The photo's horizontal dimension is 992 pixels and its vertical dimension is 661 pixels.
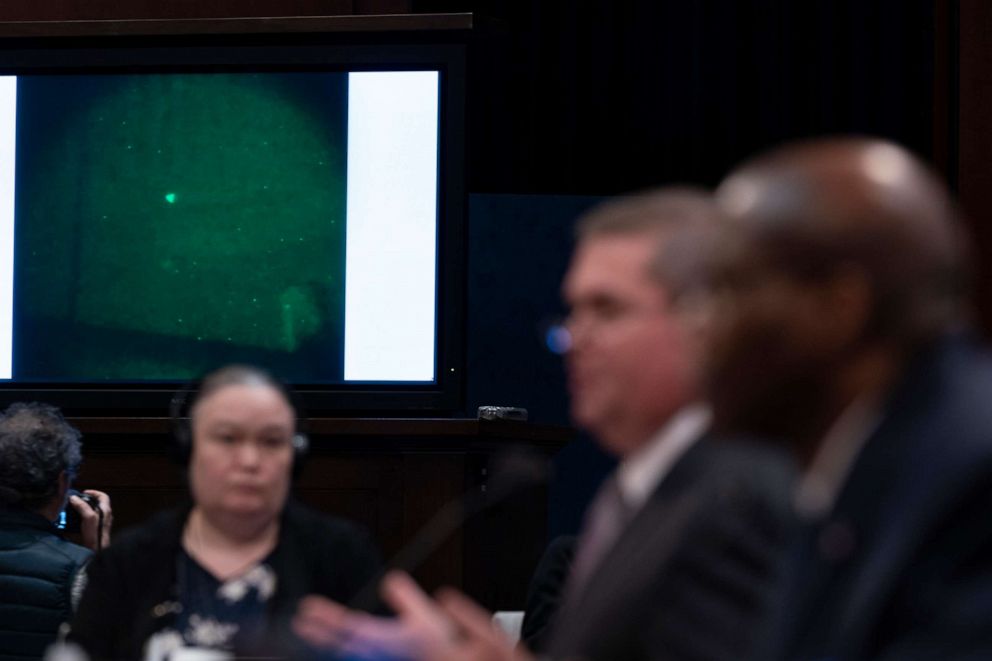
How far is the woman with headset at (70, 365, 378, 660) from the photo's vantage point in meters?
2.64

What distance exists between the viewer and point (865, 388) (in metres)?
1.19

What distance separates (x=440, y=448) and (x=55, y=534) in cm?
126

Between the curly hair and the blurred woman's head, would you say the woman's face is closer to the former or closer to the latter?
the blurred woman's head

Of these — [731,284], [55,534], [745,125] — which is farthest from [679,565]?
[745,125]

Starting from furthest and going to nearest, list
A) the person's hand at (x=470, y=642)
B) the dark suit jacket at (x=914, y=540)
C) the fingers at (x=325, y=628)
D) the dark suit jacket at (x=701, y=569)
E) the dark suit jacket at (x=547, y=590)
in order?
the dark suit jacket at (x=547, y=590) < the fingers at (x=325, y=628) < the person's hand at (x=470, y=642) < the dark suit jacket at (x=701, y=569) < the dark suit jacket at (x=914, y=540)

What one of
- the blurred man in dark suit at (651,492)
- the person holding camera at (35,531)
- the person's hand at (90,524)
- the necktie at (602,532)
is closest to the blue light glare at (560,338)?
the blurred man in dark suit at (651,492)

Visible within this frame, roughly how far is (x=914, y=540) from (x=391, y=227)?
4.17 metres

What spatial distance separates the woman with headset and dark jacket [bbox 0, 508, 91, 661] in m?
0.89

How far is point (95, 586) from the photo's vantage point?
8.91ft

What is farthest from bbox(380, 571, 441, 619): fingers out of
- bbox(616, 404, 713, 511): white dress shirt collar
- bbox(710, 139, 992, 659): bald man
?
bbox(710, 139, 992, 659): bald man

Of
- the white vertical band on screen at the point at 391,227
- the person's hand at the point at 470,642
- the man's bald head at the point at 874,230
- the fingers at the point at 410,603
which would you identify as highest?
the white vertical band on screen at the point at 391,227

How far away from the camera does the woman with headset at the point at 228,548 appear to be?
264 centimetres

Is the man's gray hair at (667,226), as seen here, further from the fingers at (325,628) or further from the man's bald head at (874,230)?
the fingers at (325,628)

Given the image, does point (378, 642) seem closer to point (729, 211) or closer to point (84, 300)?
point (729, 211)
